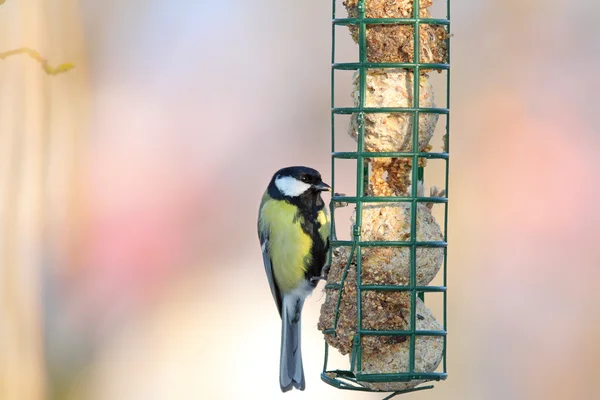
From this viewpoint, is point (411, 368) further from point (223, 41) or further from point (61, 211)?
point (223, 41)

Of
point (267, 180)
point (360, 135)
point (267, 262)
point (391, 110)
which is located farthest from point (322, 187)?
point (267, 180)

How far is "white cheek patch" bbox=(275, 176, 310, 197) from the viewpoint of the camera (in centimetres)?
527

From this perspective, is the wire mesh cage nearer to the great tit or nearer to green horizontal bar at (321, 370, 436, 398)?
green horizontal bar at (321, 370, 436, 398)

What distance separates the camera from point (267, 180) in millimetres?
7344

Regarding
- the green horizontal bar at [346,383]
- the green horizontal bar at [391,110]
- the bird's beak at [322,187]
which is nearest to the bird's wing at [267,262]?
the bird's beak at [322,187]

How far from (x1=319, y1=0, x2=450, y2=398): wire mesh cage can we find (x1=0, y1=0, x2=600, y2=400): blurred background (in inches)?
111

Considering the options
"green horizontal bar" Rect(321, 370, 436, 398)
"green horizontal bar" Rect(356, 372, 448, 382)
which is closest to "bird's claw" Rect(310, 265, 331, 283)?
"green horizontal bar" Rect(321, 370, 436, 398)

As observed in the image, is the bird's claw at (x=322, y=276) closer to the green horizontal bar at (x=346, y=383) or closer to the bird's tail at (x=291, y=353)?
the bird's tail at (x=291, y=353)

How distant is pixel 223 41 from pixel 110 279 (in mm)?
2172

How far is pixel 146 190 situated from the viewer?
7043 millimetres

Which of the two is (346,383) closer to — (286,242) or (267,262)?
(286,242)

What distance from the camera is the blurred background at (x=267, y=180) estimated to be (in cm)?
700

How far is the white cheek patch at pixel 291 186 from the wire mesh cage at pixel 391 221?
923mm

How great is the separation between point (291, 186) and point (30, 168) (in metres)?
1.40
